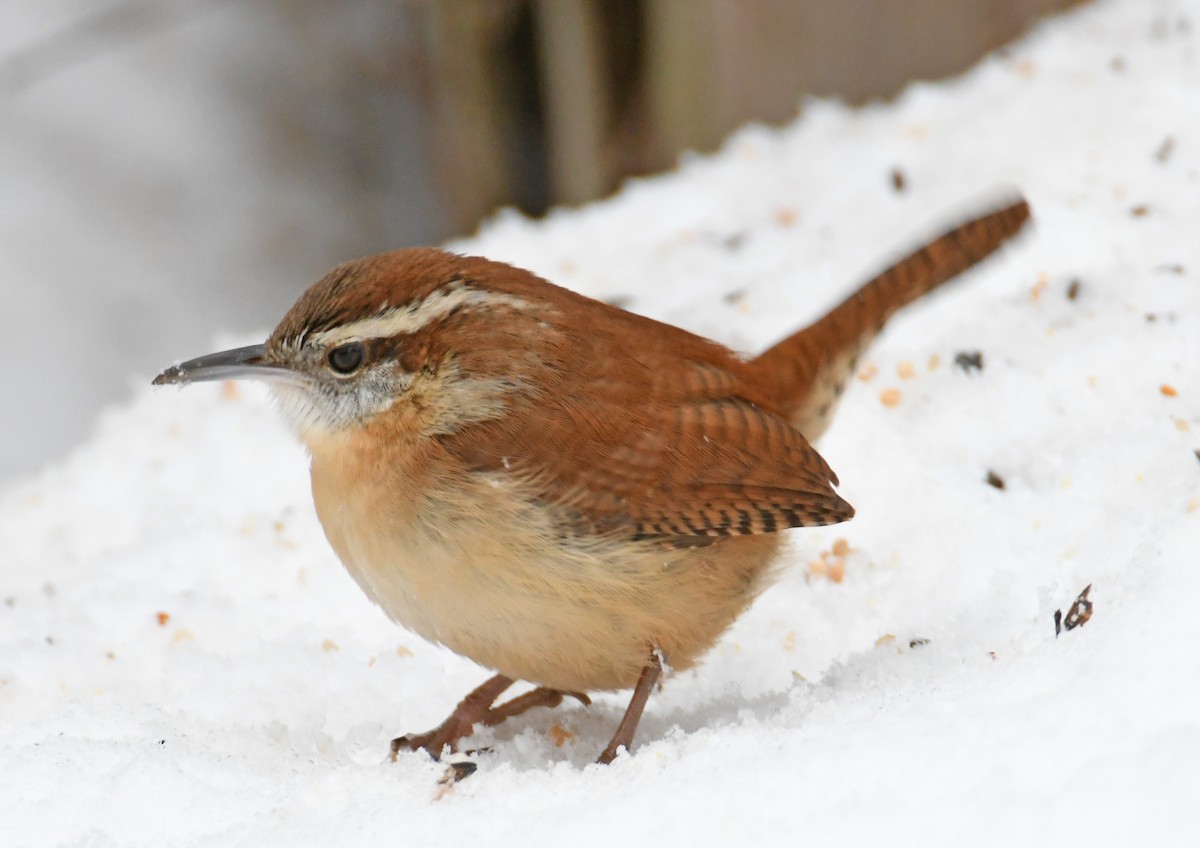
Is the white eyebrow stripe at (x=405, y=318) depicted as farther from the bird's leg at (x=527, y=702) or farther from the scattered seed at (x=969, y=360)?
the scattered seed at (x=969, y=360)

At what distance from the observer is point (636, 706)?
307 cm

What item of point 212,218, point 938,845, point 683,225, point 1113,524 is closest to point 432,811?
point 938,845

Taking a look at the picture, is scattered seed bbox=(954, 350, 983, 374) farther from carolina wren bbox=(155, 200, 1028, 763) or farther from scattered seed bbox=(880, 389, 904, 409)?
carolina wren bbox=(155, 200, 1028, 763)

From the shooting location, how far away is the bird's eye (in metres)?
3.20

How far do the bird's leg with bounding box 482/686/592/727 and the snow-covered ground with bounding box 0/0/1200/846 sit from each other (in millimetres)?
35

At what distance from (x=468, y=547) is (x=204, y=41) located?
28.2ft

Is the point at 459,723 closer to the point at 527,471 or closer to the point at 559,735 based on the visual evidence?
the point at 559,735

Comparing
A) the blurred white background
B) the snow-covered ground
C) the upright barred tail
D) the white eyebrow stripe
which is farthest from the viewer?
the blurred white background

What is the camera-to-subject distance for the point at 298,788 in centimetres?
289

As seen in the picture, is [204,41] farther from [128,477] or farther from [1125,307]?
[1125,307]

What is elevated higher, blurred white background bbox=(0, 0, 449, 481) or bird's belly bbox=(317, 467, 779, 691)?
blurred white background bbox=(0, 0, 449, 481)

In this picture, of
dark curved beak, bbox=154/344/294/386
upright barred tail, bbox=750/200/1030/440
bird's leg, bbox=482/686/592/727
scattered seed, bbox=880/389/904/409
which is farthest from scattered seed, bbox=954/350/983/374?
dark curved beak, bbox=154/344/294/386

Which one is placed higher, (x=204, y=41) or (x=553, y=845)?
(x=204, y=41)

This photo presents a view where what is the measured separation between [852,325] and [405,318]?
126 centimetres
